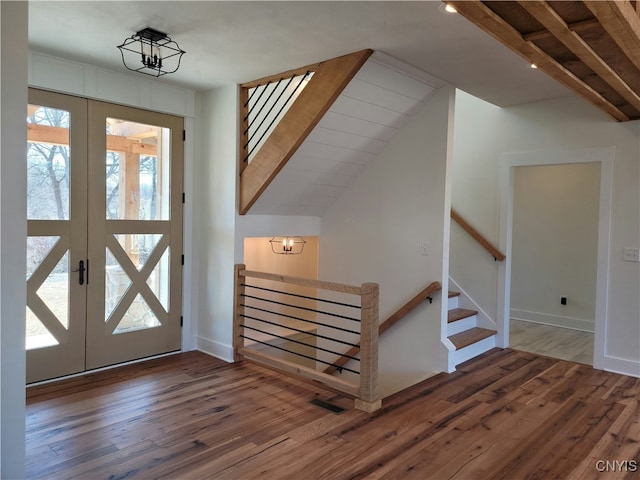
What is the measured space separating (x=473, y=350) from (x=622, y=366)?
1265 millimetres

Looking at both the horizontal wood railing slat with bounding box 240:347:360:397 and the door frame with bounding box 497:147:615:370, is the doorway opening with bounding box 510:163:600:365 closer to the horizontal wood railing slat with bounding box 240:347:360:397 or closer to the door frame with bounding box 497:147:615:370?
the door frame with bounding box 497:147:615:370

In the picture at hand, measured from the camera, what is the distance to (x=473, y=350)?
4551 mm

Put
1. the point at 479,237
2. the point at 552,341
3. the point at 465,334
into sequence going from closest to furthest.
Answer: the point at 465,334, the point at 479,237, the point at 552,341

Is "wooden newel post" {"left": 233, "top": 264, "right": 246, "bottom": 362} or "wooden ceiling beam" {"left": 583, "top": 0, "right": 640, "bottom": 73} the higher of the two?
"wooden ceiling beam" {"left": 583, "top": 0, "right": 640, "bottom": 73}

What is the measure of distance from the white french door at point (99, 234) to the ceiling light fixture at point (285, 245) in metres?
1.29

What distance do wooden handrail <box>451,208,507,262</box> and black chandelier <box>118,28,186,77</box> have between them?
3289 millimetres

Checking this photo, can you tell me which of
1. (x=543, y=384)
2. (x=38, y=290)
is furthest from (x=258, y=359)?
(x=543, y=384)

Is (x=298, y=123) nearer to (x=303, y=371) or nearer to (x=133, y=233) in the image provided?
(x=133, y=233)

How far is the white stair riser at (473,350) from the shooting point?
4316 millimetres

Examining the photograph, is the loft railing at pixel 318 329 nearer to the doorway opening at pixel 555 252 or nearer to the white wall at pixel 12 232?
the white wall at pixel 12 232

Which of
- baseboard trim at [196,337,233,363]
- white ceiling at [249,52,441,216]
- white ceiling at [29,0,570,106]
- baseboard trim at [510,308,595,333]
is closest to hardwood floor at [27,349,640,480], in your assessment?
baseboard trim at [196,337,233,363]

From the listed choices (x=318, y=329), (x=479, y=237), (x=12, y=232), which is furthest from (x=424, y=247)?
(x=12, y=232)

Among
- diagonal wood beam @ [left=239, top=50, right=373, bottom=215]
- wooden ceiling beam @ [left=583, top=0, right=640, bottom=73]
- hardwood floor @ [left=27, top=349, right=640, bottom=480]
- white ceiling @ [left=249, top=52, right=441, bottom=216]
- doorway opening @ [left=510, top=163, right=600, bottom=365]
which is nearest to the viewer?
wooden ceiling beam @ [left=583, top=0, right=640, bottom=73]

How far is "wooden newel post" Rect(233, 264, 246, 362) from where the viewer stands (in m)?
4.25
